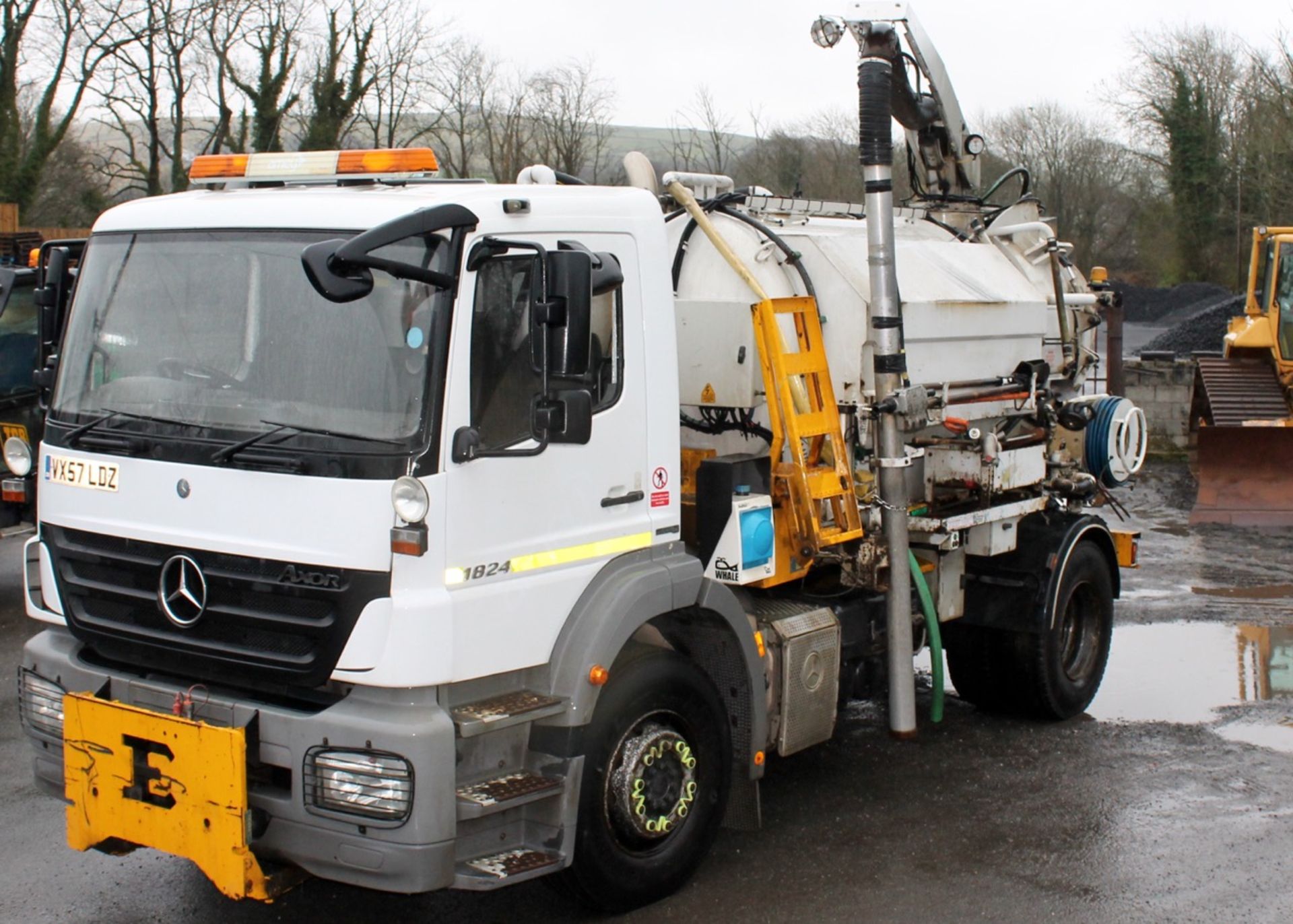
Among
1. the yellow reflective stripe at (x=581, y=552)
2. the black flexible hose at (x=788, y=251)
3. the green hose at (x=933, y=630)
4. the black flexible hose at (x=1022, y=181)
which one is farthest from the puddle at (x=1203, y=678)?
the yellow reflective stripe at (x=581, y=552)

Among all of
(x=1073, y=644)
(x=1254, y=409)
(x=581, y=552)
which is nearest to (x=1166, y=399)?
(x=1254, y=409)

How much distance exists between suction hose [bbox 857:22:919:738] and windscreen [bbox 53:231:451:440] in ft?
7.75

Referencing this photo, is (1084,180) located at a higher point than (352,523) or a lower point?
higher

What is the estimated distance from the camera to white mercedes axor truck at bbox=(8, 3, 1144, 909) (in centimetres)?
410

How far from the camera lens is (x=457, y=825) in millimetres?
4199

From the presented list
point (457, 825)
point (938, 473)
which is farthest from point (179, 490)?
point (938, 473)

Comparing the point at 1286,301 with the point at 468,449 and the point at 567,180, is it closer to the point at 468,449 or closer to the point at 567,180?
the point at 567,180

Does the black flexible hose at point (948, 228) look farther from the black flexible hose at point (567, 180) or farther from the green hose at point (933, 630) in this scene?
the black flexible hose at point (567, 180)

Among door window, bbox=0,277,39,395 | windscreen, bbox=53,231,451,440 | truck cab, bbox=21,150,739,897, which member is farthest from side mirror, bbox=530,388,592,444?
door window, bbox=0,277,39,395

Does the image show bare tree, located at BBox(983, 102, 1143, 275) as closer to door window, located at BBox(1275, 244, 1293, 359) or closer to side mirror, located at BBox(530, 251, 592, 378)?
door window, located at BBox(1275, 244, 1293, 359)

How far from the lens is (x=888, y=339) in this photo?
5887 mm

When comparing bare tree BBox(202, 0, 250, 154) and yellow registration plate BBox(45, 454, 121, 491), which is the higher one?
bare tree BBox(202, 0, 250, 154)

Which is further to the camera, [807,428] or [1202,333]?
[1202,333]

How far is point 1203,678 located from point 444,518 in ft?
19.0
